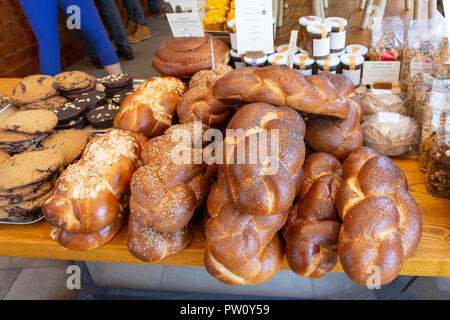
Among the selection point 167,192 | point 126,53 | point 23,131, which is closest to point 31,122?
point 23,131

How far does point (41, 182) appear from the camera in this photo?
1.41m

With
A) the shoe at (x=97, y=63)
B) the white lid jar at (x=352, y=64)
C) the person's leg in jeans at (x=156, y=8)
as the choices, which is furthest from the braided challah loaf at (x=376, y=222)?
the person's leg in jeans at (x=156, y=8)

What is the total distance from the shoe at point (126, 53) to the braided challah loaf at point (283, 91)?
4.25 m

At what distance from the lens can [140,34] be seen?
18.6 feet

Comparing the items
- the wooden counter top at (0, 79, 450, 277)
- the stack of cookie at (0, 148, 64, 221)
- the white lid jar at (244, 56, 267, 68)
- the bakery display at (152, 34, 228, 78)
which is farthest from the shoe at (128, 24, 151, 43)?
the wooden counter top at (0, 79, 450, 277)

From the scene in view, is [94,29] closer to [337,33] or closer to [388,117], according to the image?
[337,33]

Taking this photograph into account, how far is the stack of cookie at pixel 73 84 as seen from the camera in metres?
2.09

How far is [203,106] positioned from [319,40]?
2.60ft

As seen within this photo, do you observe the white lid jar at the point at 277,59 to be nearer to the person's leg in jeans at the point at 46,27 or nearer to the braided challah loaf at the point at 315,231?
the braided challah loaf at the point at 315,231

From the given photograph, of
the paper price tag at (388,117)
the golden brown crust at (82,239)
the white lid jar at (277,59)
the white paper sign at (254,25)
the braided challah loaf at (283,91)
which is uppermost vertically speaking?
the white paper sign at (254,25)

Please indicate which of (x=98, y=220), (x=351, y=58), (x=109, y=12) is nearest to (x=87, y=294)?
(x=98, y=220)

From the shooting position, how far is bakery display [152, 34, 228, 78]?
6.09 ft

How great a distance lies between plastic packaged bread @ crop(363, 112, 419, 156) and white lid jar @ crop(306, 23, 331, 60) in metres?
0.50
